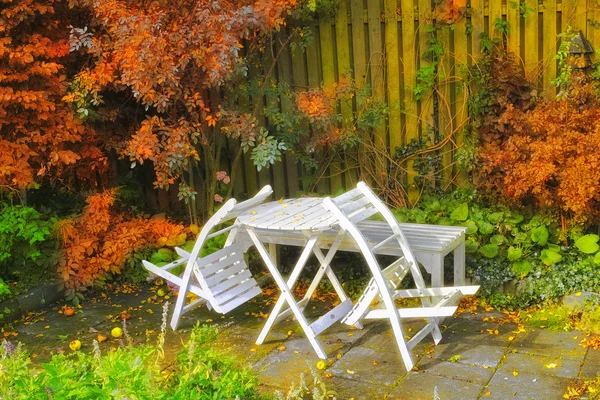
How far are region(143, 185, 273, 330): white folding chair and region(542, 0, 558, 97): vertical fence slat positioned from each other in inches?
104

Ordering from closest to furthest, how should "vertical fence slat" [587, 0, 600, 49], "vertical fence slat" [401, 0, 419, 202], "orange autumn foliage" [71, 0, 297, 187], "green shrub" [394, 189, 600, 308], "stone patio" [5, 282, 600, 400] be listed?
"stone patio" [5, 282, 600, 400] < "green shrub" [394, 189, 600, 308] < "orange autumn foliage" [71, 0, 297, 187] < "vertical fence slat" [587, 0, 600, 49] < "vertical fence slat" [401, 0, 419, 202]

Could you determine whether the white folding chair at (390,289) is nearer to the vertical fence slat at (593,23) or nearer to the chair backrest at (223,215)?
the chair backrest at (223,215)

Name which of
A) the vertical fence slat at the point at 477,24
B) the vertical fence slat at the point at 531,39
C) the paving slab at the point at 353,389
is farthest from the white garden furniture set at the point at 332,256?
the vertical fence slat at the point at 477,24

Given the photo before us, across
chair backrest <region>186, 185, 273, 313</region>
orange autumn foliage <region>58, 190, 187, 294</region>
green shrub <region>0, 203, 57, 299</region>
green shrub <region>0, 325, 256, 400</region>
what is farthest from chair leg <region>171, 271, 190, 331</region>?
green shrub <region>0, 325, 256, 400</region>

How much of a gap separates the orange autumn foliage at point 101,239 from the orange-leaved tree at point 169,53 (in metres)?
0.53

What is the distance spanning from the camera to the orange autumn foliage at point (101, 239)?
5746 millimetres

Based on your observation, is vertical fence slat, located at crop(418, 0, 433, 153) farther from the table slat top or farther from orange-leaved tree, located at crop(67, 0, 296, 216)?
the table slat top

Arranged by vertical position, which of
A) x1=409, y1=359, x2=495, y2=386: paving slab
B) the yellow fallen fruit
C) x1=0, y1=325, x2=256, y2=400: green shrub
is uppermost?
x1=0, y1=325, x2=256, y2=400: green shrub

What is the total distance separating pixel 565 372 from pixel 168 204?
4488 millimetres

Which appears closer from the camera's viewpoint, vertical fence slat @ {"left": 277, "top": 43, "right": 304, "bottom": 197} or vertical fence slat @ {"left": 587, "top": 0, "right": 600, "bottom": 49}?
vertical fence slat @ {"left": 587, "top": 0, "right": 600, "bottom": 49}

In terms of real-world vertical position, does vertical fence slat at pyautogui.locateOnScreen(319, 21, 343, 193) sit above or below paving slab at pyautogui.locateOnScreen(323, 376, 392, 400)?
above

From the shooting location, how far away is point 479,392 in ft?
12.6

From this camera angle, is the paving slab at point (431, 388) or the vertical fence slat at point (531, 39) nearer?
the paving slab at point (431, 388)

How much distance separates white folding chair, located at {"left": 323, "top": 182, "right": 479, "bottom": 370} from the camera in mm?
4043
